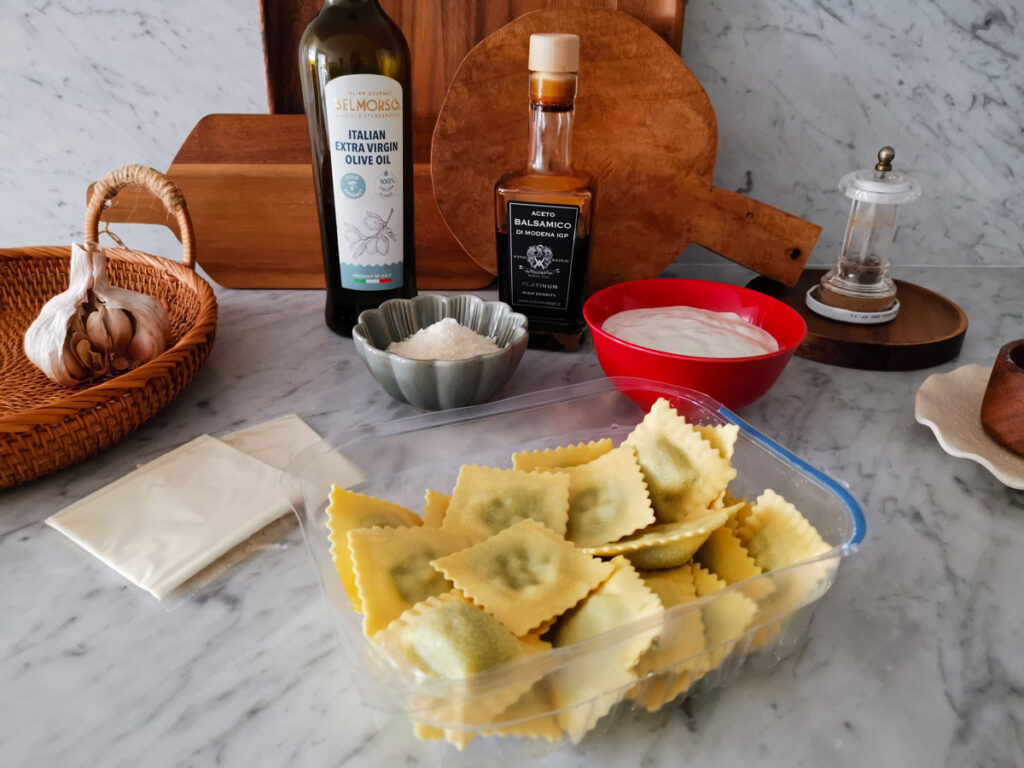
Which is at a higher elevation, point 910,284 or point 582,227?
point 582,227

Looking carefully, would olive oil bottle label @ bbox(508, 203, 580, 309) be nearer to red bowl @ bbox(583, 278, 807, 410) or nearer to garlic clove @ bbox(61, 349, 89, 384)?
red bowl @ bbox(583, 278, 807, 410)

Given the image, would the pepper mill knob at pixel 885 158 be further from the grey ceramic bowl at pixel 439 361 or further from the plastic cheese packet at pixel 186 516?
the plastic cheese packet at pixel 186 516

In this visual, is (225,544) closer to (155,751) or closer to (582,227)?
(155,751)

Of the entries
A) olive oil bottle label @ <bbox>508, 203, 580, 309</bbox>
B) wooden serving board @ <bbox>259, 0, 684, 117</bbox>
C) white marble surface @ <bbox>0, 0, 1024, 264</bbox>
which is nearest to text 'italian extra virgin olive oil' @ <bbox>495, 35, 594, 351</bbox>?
olive oil bottle label @ <bbox>508, 203, 580, 309</bbox>

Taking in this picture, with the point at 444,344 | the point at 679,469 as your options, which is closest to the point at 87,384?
the point at 444,344

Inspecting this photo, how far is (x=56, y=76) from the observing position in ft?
3.45

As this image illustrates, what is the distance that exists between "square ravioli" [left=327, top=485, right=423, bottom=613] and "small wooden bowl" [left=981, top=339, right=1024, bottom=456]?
0.49 m

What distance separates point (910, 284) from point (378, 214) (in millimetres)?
685

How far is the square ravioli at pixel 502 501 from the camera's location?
0.52 m

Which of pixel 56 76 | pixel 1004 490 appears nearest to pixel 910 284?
pixel 1004 490

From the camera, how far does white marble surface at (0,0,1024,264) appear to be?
0.97 m

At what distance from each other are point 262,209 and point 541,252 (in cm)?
39

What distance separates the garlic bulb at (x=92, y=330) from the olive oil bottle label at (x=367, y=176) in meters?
0.21

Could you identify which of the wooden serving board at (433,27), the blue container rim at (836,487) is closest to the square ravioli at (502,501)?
the blue container rim at (836,487)
